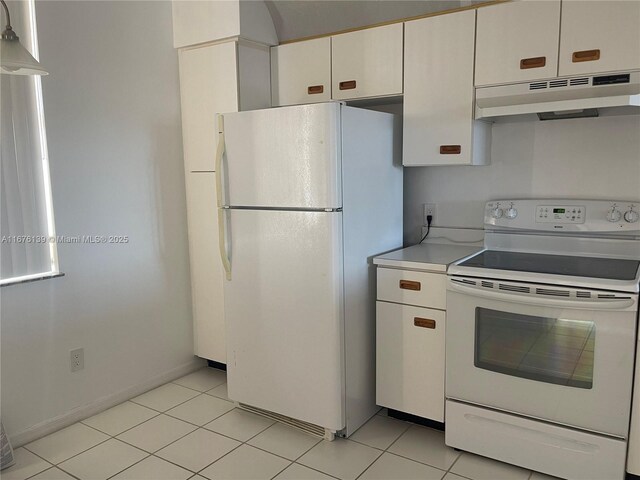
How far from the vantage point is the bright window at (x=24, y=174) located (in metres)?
2.40

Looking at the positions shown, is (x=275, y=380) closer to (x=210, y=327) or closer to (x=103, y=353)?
(x=210, y=327)

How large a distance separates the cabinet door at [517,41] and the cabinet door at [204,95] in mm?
1363

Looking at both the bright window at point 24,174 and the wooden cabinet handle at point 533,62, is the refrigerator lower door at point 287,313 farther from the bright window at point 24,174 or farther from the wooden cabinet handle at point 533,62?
the wooden cabinet handle at point 533,62

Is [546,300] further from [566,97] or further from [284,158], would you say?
[284,158]

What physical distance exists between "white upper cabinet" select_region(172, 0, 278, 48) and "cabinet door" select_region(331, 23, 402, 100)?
0.46 metres

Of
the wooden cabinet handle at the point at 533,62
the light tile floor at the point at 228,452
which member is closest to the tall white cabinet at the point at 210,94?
the light tile floor at the point at 228,452

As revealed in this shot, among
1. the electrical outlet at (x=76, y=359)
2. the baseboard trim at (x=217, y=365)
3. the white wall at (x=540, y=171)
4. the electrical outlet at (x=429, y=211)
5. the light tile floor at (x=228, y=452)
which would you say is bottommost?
the light tile floor at (x=228, y=452)

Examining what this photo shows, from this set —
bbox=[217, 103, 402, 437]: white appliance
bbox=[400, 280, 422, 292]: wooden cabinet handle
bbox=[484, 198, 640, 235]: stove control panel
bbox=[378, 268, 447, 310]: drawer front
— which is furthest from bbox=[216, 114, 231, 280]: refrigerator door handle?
bbox=[484, 198, 640, 235]: stove control panel

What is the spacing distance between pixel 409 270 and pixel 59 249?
1785 mm

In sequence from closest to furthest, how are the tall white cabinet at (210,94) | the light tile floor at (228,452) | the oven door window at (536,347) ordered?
the oven door window at (536,347) < the light tile floor at (228,452) < the tall white cabinet at (210,94)

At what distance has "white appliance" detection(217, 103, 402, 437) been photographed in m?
2.38

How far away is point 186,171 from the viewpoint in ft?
10.6

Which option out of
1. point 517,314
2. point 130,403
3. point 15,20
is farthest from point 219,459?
point 15,20

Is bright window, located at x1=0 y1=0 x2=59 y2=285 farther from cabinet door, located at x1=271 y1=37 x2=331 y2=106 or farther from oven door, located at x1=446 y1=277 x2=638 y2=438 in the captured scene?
oven door, located at x1=446 y1=277 x2=638 y2=438
